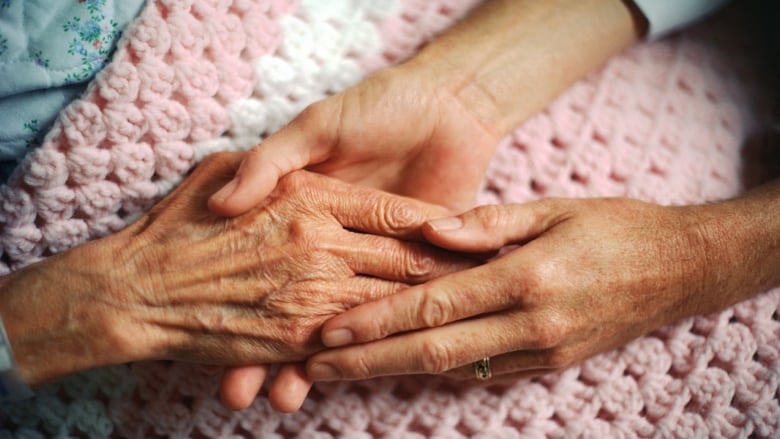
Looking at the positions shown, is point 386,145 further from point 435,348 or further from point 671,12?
point 671,12

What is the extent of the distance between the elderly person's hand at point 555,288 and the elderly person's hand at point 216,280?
2.3 inches

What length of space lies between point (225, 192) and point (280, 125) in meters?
0.19

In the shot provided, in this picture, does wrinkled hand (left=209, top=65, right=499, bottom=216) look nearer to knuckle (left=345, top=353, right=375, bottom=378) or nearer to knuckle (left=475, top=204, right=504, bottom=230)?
knuckle (left=475, top=204, right=504, bottom=230)

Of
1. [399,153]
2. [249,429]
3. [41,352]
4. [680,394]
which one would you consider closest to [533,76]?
[399,153]

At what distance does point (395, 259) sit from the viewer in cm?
95

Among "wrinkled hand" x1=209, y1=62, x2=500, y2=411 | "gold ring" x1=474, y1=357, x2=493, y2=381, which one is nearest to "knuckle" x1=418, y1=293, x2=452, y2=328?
"gold ring" x1=474, y1=357, x2=493, y2=381

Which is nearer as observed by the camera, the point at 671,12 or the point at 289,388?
the point at 289,388

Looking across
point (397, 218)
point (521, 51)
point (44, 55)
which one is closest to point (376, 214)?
point (397, 218)

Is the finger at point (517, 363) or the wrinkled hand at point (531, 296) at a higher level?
the wrinkled hand at point (531, 296)

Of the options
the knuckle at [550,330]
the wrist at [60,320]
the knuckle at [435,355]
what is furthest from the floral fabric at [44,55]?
the knuckle at [550,330]

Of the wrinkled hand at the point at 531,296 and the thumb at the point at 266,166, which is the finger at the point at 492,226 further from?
the thumb at the point at 266,166

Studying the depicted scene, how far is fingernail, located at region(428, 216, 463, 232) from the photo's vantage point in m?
0.91

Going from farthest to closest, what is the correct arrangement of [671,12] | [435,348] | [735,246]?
[671,12] → [735,246] → [435,348]

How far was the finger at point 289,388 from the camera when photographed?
3.03 feet
